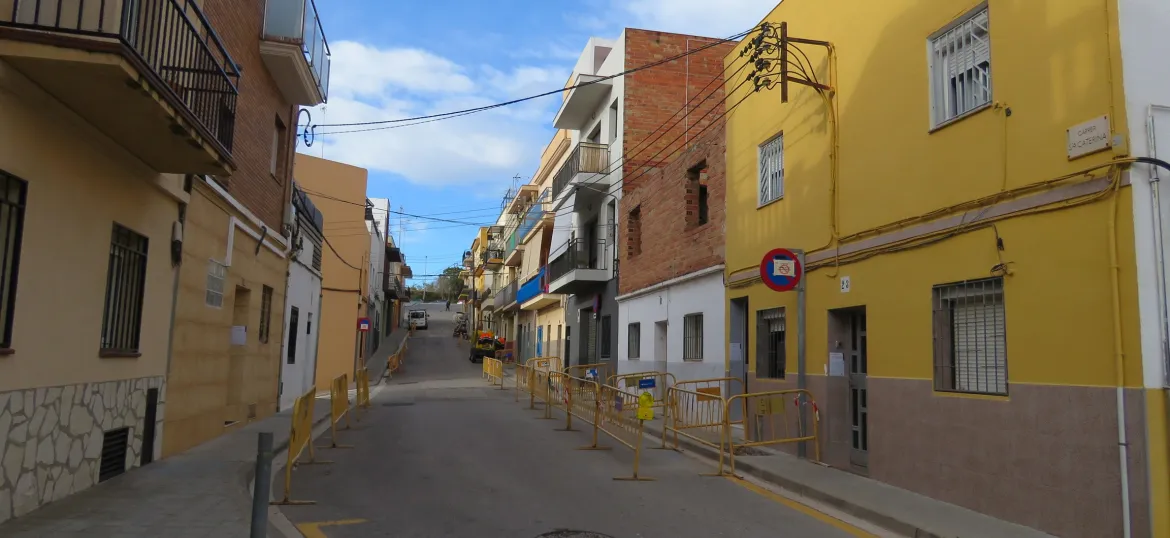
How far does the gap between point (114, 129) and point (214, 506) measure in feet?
12.3

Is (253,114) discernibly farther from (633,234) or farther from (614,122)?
(614,122)

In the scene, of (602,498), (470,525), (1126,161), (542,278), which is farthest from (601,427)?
(542,278)

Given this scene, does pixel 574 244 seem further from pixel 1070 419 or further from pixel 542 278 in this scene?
pixel 1070 419

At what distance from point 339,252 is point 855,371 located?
27172 millimetres

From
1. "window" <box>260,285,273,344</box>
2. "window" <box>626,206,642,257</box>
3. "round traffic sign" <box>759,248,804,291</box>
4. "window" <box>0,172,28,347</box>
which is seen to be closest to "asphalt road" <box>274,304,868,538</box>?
"round traffic sign" <box>759,248,804,291</box>

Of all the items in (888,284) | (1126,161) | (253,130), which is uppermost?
(253,130)

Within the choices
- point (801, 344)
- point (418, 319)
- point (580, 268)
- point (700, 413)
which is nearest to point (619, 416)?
point (700, 413)

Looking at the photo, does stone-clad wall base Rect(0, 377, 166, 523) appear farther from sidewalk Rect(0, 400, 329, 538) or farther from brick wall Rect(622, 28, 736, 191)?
brick wall Rect(622, 28, 736, 191)

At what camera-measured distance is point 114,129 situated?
308 inches

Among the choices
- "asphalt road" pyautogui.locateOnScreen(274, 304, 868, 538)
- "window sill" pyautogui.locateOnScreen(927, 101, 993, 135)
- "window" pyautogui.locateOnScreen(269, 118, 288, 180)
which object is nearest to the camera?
"asphalt road" pyautogui.locateOnScreen(274, 304, 868, 538)

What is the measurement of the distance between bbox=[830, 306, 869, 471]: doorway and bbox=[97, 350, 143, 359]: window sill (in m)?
8.65

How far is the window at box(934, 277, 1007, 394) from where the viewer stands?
782 centimetres

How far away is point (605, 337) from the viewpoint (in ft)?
83.8

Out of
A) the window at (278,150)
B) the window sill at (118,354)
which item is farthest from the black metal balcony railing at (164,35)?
the window at (278,150)
